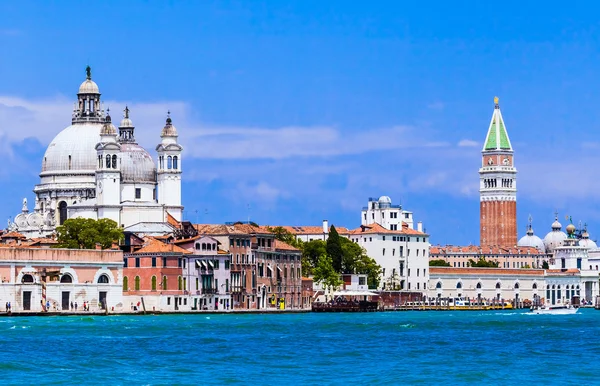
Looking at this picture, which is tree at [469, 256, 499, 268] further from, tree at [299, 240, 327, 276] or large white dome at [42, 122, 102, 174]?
large white dome at [42, 122, 102, 174]

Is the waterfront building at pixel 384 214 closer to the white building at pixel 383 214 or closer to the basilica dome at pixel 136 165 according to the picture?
the white building at pixel 383 214

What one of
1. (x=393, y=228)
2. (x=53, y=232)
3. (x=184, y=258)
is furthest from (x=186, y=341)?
(x=393, y=228)

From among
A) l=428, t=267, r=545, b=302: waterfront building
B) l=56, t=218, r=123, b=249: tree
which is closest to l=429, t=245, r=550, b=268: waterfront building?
l=428, t=267, r=545, b=302: waterfront building

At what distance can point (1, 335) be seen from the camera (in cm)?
A: 6962

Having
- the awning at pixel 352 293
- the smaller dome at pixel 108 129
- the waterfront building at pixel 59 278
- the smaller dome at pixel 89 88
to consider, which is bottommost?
the awning at pixel 352 293

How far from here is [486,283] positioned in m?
163

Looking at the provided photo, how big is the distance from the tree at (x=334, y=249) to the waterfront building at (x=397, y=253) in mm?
10704

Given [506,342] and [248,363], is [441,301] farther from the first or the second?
[248,363]

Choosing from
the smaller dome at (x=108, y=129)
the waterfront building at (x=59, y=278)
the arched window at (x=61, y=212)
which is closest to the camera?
the waterfront building at (x=59, y=278)

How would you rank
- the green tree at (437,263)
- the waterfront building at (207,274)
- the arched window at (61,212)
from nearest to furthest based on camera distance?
the waterfront building at (207,274) < the arched window at (61,212) < the green tree at (437,263)

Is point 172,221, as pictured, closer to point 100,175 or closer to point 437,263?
point 100,175

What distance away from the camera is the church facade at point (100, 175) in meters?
121

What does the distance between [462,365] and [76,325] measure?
31591 millimetres

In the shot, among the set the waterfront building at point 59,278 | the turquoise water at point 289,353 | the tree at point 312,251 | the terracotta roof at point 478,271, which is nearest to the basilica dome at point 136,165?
the tree at point 312,251
